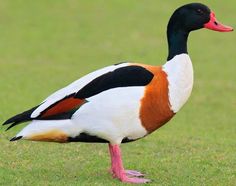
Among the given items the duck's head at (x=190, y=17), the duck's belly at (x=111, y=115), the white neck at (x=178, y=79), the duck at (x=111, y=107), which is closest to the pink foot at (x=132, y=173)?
the duck at (x=111, y=107)

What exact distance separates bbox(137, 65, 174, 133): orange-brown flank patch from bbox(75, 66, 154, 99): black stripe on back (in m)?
0.09

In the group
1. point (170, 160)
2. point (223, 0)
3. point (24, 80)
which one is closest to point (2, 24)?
point (24, 80)

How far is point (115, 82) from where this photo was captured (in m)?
6.91

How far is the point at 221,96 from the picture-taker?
1495 centimetres

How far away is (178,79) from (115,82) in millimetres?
629

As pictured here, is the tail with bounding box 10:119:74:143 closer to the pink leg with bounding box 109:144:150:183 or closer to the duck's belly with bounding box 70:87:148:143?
the duck's belly with bounding box 70:87:148:143

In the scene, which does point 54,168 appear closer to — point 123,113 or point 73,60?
point 123,113

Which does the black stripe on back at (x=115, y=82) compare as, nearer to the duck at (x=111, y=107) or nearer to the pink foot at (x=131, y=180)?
the duck at (x=111, y=107)

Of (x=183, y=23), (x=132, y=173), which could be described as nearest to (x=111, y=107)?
(x=132, y=173)

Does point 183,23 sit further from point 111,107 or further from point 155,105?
point 111,107

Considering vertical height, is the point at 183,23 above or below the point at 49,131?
above

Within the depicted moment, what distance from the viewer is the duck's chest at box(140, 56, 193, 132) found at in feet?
22.5

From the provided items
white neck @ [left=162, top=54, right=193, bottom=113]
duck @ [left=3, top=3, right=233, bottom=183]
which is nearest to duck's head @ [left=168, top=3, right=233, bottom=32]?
white neck @ [left=162, top=54, right=193, bottom=113]

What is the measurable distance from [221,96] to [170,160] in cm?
688
